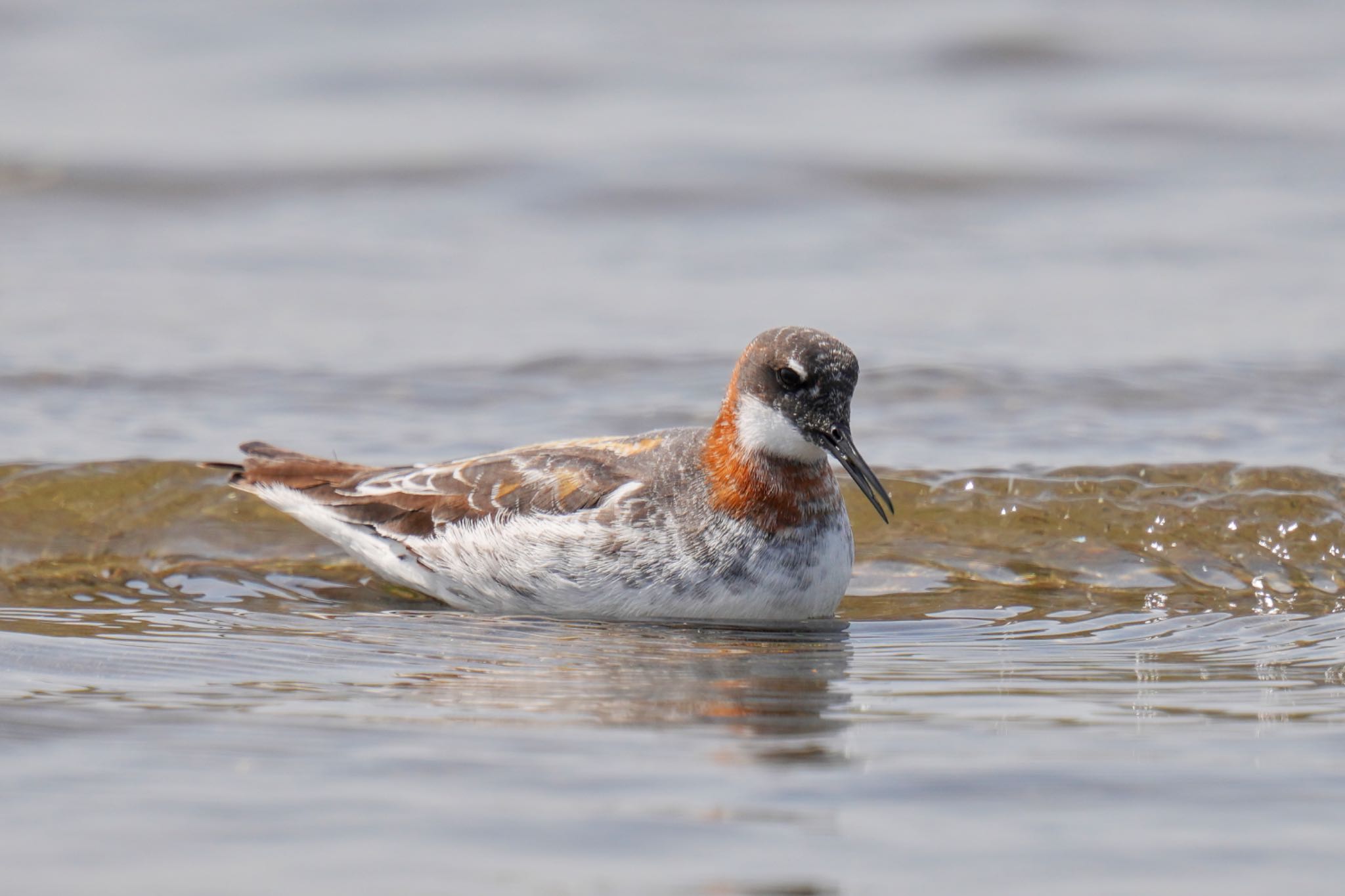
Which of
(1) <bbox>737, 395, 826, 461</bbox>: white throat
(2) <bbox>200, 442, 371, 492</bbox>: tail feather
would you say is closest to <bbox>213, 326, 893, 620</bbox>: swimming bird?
(1) <bbox>737, 395, 826, 461</bbox>: white throat

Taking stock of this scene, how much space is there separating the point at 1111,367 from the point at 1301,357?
127cm

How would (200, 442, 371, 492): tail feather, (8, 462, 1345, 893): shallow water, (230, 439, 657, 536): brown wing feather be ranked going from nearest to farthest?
(8, 462, 1345, 893): shallow water
(230, 439, 657, 536): brown wing feather
(200, 442, 371, 492): tail feather

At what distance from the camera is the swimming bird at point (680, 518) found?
729 cm

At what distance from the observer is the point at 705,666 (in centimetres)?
649

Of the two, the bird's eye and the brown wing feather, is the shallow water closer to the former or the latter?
the brown wing feather

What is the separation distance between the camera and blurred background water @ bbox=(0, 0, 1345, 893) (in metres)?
4.66

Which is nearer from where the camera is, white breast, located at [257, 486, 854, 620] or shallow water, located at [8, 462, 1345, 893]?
shallow water, located at [8, 462, 1345, 893]

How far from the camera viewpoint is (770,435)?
7.49 meters

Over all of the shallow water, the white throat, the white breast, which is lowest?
the shallow water

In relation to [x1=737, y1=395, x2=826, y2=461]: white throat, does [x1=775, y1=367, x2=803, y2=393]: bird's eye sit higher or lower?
higher

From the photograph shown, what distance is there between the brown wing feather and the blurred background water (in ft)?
1.41

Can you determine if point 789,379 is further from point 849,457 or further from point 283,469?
point 283,469

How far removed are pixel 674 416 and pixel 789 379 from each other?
382 cm

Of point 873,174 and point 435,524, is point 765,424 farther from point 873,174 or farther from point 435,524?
point 873,174
